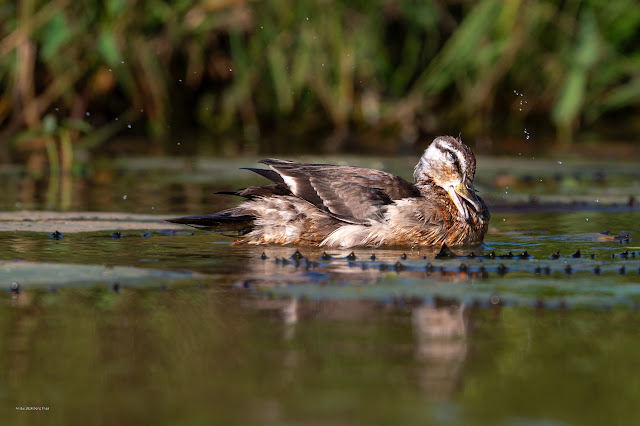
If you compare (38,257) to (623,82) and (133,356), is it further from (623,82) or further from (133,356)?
(623,82)

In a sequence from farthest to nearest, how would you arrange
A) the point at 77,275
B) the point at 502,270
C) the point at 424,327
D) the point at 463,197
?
the point at 463,197, the point at 502,270, the point at 77,275, the point at 424,327

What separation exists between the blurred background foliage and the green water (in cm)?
642

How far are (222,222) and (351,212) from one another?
879 millimetres

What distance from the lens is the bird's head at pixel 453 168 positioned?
770 centimetres

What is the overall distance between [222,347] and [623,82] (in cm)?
1366

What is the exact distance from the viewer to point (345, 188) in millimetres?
7406

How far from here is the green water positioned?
12.1ft

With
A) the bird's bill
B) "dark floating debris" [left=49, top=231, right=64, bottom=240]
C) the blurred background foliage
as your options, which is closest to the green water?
"dark floating debris" [left=49, top=231, right=64, bottom=240]

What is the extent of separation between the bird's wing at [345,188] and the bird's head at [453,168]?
0.28 metres

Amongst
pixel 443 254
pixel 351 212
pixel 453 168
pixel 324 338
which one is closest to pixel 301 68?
pixel 453 168

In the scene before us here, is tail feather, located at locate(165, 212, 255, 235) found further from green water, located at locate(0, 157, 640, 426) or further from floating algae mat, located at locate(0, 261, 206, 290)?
floating algae mat, located at locate(0, 261, 206, 290)

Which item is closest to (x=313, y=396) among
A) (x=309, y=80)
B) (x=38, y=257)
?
(x=38, y=257)

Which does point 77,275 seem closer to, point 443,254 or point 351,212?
point 351,212

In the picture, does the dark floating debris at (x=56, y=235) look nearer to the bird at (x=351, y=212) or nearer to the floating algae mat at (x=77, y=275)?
the bird at (x=351, y=212)
